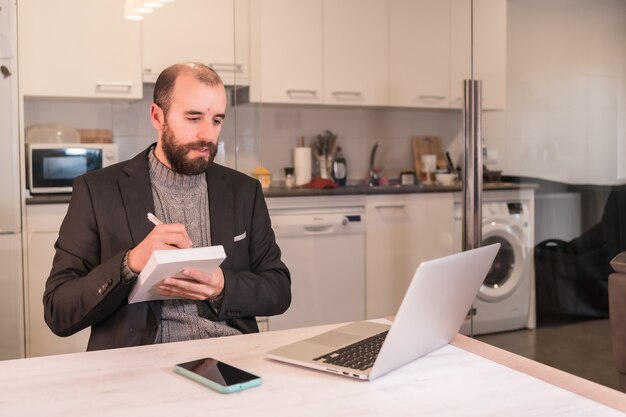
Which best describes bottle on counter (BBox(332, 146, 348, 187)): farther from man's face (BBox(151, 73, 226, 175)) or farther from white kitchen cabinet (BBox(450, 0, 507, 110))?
man's face (BBox(151, 73, 226, 175))

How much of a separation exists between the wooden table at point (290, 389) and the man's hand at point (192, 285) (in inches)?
6.7

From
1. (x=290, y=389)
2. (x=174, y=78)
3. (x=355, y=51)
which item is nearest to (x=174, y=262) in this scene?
(x=290, y=389)

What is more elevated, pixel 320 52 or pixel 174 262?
pixel 320 52

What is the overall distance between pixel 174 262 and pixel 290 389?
0.31 m

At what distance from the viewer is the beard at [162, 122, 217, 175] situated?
75.1 inches

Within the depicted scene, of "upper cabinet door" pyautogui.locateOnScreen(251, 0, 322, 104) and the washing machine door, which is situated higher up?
"upper cabinet door" pyautogui.locateOnScreen(251, 0, 322, 104)

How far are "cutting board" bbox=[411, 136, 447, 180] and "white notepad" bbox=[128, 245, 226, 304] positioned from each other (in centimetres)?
351

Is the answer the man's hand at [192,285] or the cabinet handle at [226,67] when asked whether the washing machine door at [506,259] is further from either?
the man's hand at [192,285]

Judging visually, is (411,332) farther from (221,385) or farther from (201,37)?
(201,37)

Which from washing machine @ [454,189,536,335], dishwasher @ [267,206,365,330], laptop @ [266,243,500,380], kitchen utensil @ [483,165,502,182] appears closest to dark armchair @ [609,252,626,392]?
laptop @ [266,243,500,380]

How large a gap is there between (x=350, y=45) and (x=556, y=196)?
62.7 inches

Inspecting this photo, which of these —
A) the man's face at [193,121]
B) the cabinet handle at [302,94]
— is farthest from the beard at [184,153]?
the cabinet handle at [302,94]

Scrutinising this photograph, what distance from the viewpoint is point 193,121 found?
6.23 feet

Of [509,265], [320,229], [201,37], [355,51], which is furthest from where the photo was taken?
[355,51]
